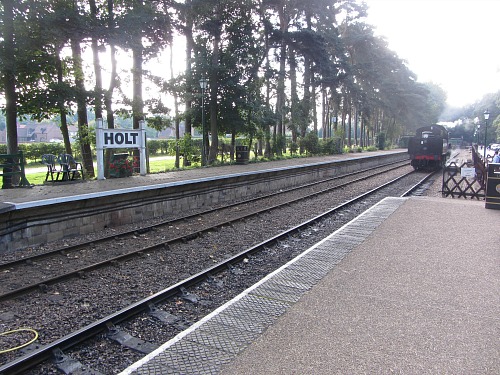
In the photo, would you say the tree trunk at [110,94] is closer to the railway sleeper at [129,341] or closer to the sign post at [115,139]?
the sign post at [115,139]

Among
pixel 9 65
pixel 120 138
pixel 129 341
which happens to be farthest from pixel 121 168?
pixel 129 341

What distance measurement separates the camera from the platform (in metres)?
3.33

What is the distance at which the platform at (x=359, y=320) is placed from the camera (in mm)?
3334

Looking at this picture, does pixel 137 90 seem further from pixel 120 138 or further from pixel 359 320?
pixel 359 320

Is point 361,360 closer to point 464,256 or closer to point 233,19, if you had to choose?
point 464,256

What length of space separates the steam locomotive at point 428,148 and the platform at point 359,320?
2131cm

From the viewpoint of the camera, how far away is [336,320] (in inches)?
161

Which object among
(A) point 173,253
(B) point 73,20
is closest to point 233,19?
(B) point 73,20

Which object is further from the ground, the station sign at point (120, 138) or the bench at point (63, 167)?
the station sign at point (120, 138)

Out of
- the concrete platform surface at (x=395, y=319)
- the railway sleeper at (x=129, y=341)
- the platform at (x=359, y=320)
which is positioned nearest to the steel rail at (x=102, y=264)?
the railway sleeper at (x=129, y=341)

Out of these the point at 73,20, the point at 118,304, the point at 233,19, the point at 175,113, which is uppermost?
the point at 233,19

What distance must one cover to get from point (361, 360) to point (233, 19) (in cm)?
2128

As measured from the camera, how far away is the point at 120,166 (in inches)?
547

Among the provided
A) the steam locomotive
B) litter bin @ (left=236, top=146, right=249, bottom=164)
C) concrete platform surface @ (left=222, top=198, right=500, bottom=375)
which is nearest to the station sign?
litter bin @ (left=236, top=146, right=249, bottom=164)
